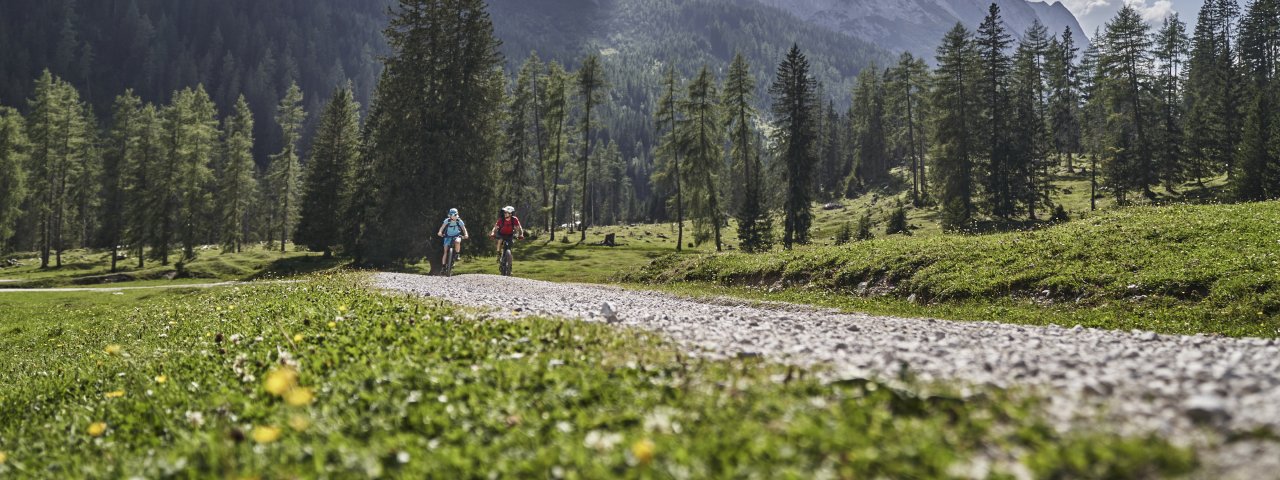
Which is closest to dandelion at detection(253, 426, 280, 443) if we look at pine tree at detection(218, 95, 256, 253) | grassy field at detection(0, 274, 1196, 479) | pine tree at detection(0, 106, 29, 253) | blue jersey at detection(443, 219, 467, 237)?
grassy field at detection(0, 274, 1196, 479)

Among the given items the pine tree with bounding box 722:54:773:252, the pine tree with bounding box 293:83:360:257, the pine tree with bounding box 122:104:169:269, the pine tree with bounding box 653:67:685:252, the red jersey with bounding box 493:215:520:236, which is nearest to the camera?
the red jersey with bounding box 493:215:520:236

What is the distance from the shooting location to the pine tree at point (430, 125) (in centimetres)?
3759

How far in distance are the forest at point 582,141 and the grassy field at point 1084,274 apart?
69.7ft

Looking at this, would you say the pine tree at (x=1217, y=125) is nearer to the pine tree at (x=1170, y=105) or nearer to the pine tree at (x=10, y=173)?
the pine tree at (x=1170, y=105)

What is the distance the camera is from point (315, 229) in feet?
172

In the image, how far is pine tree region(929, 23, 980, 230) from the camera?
166 ft

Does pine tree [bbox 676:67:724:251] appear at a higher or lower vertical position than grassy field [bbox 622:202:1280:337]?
higher

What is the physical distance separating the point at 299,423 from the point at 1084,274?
1720 centimetres

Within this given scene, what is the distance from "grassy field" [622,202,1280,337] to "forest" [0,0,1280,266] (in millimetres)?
21247

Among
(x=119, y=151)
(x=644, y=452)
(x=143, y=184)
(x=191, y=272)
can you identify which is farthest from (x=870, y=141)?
(x=644, y=452)

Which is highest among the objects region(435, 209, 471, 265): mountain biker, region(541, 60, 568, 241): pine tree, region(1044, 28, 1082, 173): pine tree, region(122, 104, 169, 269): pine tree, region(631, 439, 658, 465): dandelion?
region(1044, 28, 1082, 173): pine tree

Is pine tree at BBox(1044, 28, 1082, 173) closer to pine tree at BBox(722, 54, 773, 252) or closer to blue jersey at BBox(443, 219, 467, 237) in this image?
pine tree at BBox(722, 54, 773, 252)

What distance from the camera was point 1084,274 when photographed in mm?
14938

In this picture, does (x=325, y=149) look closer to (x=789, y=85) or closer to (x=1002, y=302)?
(x=789, y=85)
